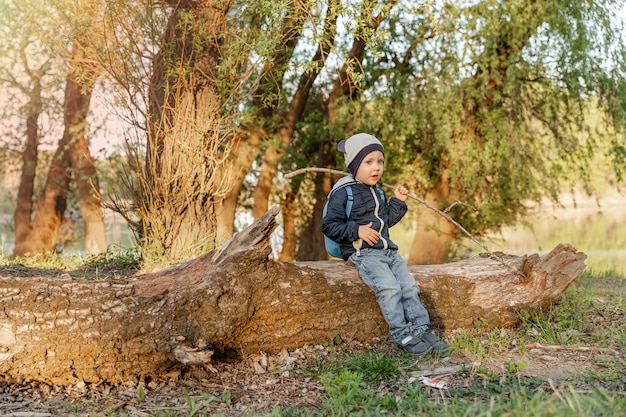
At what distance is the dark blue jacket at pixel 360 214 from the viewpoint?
206 inches

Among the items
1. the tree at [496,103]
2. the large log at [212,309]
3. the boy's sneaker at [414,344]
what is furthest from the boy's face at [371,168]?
the tree at [496,103]

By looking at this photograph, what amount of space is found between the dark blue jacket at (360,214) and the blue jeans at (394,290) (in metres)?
0.14

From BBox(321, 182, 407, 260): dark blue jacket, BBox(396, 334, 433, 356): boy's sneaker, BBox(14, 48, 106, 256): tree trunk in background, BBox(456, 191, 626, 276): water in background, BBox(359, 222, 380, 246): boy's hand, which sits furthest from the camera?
BBox(456, 191, 626, 276): water in background

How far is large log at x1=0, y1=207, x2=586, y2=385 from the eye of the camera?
175 inches

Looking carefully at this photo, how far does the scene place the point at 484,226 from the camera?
39.0 feet

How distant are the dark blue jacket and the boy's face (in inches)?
3.9

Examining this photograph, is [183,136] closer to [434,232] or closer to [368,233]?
[368,233]

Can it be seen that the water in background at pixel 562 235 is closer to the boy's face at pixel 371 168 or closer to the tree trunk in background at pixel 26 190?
the tree trunk in background at pixel 26 190

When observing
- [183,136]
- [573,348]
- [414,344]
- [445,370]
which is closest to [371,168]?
[414,344]

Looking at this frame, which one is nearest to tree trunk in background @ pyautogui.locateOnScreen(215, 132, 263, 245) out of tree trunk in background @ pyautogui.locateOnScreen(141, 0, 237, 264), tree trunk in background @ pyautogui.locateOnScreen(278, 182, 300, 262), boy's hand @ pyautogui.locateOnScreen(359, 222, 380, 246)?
tree trunk in background @ pyautogui.locateOnScreen(278, 182, 300, 262)

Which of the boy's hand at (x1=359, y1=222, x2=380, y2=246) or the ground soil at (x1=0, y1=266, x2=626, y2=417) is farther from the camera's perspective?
the boy's hand at (x1=359, y1=222, x2=380, y2=246)

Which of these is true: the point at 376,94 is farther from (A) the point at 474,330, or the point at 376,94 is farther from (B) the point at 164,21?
(A) the point at 474,330

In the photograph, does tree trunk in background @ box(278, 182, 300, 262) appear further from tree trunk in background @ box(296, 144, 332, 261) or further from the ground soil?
the ground soil

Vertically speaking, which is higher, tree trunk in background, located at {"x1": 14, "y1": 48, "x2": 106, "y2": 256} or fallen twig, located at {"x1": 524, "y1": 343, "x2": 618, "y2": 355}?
tree trunk in background, located at {"x1": 14, "y1": 48, "x2": 106, "y2": 256}
